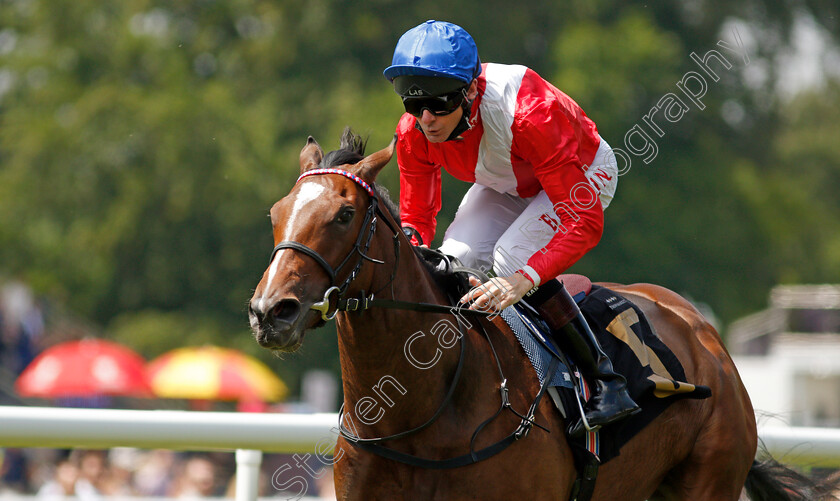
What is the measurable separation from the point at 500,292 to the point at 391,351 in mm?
429

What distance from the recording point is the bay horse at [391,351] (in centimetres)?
291

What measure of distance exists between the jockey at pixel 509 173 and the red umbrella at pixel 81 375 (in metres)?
8.32

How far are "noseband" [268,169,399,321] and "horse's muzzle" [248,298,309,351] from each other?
8 cm

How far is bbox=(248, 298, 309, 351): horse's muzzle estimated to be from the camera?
2.77 m

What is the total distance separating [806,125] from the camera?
155 feet

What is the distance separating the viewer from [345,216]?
3020mm

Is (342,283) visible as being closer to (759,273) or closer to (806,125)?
(759,273)

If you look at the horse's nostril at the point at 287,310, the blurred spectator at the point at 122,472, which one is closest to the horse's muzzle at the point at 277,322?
the horse's nostril at the point at 287,310

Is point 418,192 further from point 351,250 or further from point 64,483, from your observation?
point 64,483

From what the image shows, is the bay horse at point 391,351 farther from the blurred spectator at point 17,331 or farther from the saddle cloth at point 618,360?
the blurred spectator at point 17,331

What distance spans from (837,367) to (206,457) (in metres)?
12.5

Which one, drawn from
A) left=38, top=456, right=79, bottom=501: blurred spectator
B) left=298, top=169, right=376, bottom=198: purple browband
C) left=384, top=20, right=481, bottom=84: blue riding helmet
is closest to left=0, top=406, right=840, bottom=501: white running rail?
left=298, top=169, right=376, bottom=198: purple browband

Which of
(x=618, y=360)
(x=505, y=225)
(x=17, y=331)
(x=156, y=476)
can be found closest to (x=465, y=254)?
(x=505, y=225)

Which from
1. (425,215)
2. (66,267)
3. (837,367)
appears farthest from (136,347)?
(425,215)
